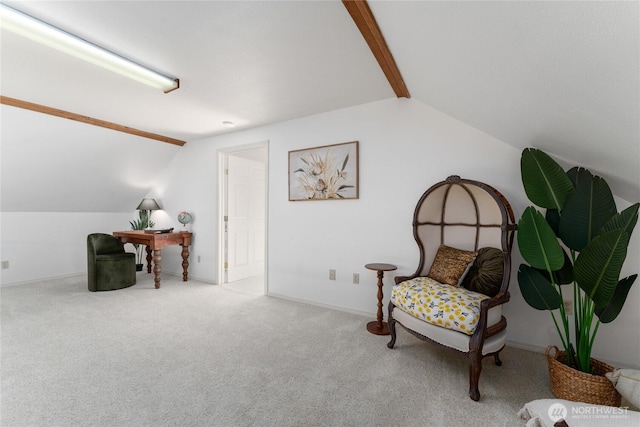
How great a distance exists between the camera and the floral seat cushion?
169cm

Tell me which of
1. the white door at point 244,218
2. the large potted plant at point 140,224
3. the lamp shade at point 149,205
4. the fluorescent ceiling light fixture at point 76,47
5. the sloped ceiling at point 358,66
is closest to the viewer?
the sloped ceiling at point 358,66

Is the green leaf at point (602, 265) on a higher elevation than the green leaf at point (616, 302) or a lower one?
higher

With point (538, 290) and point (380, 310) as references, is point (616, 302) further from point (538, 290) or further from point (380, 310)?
point (380, 310)

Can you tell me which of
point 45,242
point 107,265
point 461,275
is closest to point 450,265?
point 461,275

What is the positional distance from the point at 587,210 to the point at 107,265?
193 inches

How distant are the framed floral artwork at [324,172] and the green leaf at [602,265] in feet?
6.17

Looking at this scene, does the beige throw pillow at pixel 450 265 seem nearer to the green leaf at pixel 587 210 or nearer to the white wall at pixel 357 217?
Result: the white wall at pixel 357 217

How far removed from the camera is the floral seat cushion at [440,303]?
1.69 metres

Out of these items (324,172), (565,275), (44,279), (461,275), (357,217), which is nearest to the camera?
(565,275)

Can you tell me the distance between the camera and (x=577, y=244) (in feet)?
5.22

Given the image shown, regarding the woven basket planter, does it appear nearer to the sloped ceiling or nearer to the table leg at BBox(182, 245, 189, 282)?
the sloped ceiling

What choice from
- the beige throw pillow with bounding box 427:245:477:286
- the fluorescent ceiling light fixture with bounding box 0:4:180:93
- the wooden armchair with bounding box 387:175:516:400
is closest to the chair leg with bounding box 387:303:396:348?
the wooden armchair with bounding box 387:175:516:400

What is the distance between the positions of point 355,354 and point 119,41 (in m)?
2.80

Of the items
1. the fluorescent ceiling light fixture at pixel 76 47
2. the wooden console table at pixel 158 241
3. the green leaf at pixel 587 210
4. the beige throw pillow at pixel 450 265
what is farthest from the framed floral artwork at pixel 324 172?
the wooden console table at pixel 158 241
